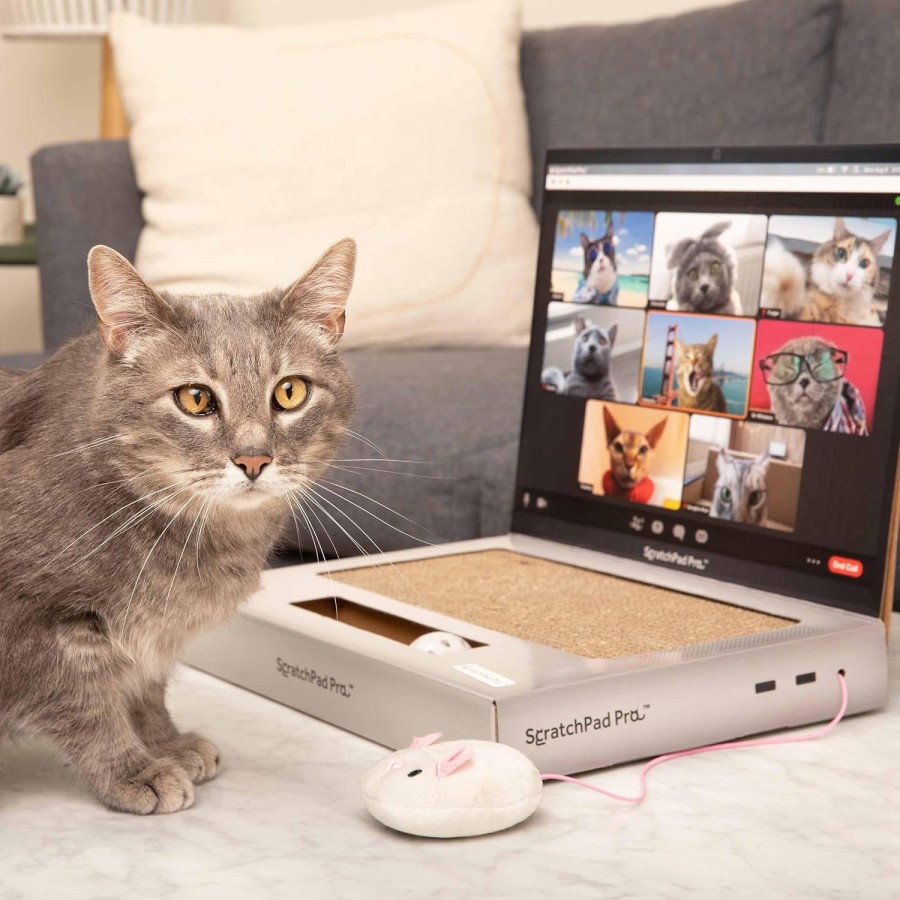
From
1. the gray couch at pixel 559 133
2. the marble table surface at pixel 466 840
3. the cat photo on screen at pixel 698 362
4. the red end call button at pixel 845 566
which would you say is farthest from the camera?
the gray couch at pixel 559 133

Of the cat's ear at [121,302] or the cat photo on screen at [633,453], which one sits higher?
the cat's ear at [121,302]

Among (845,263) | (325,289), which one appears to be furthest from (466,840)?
(845,263)

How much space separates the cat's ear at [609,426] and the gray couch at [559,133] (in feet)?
1.34

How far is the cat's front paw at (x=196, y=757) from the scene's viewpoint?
99 cm

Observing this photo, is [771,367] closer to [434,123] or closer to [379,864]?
[379,864]

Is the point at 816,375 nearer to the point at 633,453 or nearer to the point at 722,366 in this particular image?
the point at 722,366

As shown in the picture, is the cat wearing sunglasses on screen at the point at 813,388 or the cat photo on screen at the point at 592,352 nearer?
the cat wearing sunglasses on screen at the point at 813,388

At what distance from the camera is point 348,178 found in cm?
237

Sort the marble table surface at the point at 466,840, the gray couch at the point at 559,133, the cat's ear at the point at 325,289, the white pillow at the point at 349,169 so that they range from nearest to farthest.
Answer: the marble table surface at the point at 466,840, the cat's ear at the point at 325,289, the gray couch at the point at 559,133, the white pillow at the point at 349,169

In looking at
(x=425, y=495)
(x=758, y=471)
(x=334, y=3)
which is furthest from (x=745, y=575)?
(x=334, y=3)

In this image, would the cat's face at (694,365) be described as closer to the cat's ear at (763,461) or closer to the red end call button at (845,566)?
the cat's ear at (763,461)

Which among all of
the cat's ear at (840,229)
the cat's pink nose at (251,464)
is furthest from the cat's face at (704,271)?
the cat's pink nose at (251,464)

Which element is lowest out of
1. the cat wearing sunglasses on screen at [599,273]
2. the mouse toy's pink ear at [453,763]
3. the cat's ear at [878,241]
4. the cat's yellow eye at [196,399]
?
the mouse toy's pink ear at [453,763]

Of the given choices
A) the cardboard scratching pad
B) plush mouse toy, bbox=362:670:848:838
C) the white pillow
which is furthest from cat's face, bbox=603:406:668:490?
the white pillow
